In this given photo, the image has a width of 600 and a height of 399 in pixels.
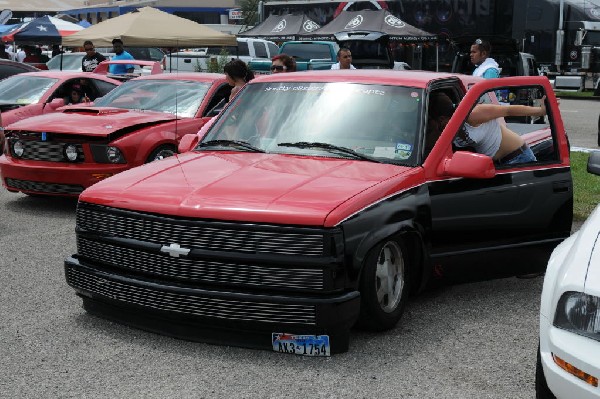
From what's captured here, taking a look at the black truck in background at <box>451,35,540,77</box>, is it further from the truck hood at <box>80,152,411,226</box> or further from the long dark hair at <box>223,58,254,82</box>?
the truck hood at <box>80,152,411,226</box>

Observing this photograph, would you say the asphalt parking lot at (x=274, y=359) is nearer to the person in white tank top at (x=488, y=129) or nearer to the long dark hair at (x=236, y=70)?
the person in white tank top at (x=488, y=129)

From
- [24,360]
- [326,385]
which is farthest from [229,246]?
Result: [24,360]

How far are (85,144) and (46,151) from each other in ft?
1.51

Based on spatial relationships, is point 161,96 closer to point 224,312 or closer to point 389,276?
point 389,276

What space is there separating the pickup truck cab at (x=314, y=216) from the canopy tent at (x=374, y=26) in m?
21.7

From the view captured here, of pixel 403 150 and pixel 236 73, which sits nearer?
pixel 403 150

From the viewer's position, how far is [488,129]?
6.23m

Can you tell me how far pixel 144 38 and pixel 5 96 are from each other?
6.51 m

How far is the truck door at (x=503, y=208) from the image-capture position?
5660 millimetres

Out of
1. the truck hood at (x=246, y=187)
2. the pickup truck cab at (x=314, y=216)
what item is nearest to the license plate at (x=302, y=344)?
the pickup truck cab at (x=314, y=216)

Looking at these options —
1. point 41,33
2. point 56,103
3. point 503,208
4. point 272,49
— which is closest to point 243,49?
point 272,49

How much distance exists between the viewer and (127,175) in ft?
18.3

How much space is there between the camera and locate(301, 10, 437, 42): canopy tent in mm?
27969

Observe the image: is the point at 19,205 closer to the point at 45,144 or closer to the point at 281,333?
the point at 45,144
